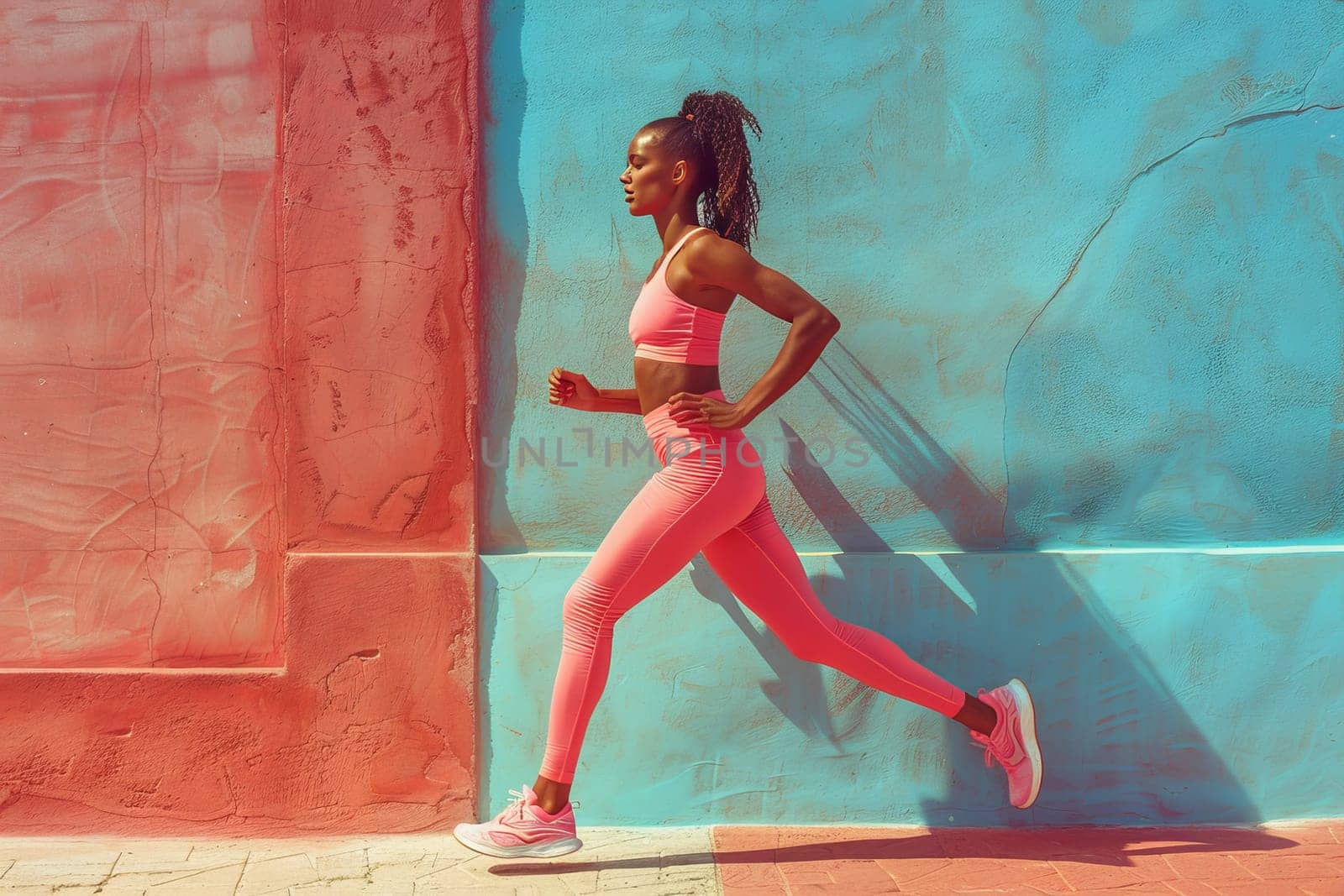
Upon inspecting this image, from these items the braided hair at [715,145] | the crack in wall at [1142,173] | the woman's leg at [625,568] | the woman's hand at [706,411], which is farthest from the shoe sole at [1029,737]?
the braided hair at [715,145]

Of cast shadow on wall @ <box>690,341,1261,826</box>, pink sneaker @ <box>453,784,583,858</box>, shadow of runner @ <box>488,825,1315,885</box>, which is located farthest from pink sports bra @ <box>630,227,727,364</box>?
shadow of runner @ <box>488,825,1315,885</box>

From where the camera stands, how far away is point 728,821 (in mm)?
3814

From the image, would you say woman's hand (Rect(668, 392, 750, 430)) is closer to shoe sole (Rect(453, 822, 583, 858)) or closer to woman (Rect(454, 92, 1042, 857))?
woman (Rect(454, 92, 1042, 857))

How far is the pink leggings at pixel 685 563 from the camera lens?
3326 mm

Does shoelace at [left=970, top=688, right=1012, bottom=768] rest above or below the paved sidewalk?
above

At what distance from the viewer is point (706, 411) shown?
3.32 meters

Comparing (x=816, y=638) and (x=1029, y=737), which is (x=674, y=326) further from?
(x=1029, y=737)

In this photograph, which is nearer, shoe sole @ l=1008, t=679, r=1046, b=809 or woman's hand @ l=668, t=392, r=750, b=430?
woman's hand @ l=668, t=392, r=750, b=430

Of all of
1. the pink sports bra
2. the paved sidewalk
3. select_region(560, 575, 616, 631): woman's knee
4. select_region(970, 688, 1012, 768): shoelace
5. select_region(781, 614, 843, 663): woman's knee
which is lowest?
the paved sidewalk

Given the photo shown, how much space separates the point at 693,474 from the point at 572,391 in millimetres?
469

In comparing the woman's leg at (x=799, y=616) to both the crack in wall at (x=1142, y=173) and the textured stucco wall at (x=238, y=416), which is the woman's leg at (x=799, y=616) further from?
the textured stucco wall at (x=238, y=416)

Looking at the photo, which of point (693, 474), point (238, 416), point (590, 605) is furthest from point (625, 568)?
point (238, 416)

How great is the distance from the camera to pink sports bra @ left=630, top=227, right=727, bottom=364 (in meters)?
3.35

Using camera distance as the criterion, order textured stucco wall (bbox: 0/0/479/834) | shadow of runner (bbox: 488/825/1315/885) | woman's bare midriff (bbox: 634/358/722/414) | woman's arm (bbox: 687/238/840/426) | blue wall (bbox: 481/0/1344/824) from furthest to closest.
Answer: blue wall (bbox: 481/0/1344/824)
textured stucco wall (bbox: 0/0/479/834)
shadow of runner (bbox: 488/825/1315/885)
woman's bare midriff (bbox: 634/358/722/414)
woman's arm (bbox: 687/238/840/426)
